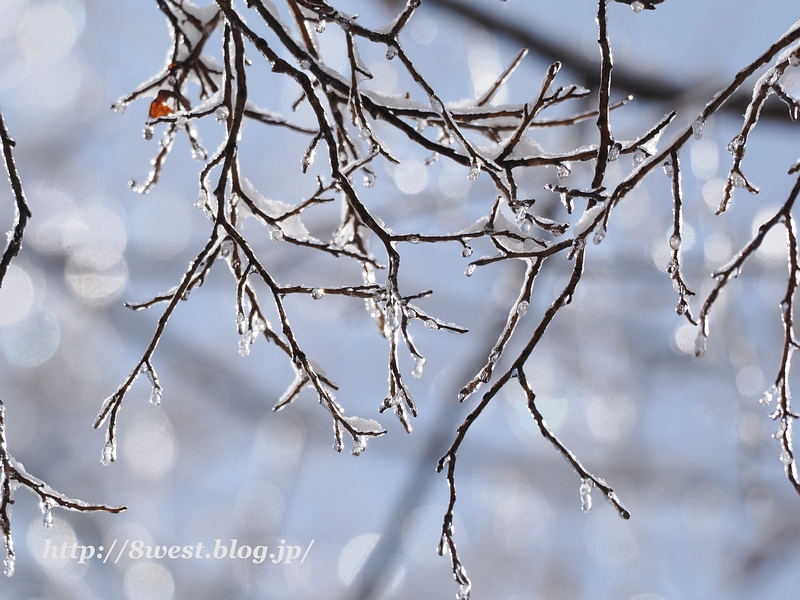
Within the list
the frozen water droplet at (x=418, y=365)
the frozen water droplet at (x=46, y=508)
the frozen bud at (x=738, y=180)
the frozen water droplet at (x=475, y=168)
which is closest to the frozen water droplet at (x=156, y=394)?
the frozen water droplet at (x=46, y=508)

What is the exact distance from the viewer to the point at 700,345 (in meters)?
1.35

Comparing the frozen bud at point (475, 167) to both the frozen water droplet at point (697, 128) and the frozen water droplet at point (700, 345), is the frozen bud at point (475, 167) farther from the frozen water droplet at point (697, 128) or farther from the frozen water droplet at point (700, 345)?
the frozen water droplet at point (700, 345)

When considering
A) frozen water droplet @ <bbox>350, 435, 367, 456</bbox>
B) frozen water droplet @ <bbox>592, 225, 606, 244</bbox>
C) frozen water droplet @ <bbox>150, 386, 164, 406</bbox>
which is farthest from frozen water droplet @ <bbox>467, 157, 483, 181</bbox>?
frozen water droplet @ <bbox>150, 386, 164, 406</bbox>

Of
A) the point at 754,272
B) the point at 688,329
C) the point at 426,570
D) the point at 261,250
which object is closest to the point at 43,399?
the point at 261,250

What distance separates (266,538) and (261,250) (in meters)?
3.94

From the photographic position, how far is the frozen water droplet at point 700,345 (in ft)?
4.39

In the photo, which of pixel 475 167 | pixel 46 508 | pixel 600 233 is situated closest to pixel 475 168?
pixel 475 167

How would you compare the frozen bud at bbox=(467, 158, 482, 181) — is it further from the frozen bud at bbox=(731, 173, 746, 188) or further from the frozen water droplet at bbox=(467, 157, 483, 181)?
the frozen bud at bbox=(731, 173, 746, 188)

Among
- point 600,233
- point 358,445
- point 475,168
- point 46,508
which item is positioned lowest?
point 46,508

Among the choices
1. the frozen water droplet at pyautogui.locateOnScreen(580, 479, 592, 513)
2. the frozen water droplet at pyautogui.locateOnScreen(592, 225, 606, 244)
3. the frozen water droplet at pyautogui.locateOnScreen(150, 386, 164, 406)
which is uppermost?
the frozen water droplet at pyautogui.locateOnScreen(592, 225, 606, 244)

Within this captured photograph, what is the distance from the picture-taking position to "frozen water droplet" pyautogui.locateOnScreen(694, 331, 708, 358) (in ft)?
4.39

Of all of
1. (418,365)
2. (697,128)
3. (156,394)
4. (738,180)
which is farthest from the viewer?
(156,394)

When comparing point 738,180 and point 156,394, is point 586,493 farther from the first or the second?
point 156,394

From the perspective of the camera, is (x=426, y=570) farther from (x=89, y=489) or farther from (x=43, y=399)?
(x=43, y=399)
